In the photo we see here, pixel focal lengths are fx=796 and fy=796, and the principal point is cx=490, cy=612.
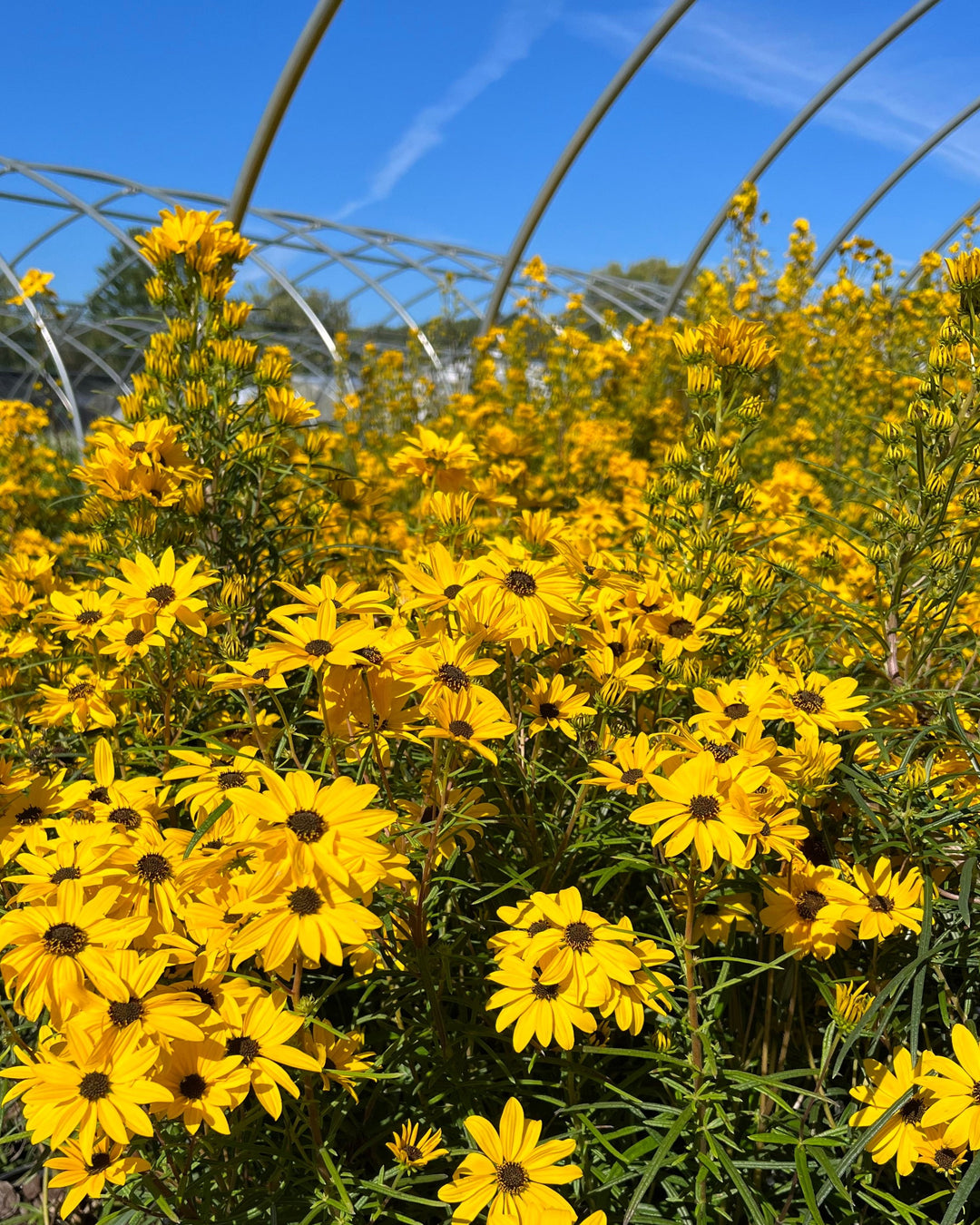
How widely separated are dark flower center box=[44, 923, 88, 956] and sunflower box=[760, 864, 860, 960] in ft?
3.27

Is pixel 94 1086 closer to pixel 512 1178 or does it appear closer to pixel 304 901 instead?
pixel 304 901

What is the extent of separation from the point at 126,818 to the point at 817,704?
3.72 ft

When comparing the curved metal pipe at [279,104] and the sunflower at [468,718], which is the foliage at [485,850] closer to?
the sunflower at [468,718]

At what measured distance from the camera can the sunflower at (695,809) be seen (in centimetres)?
108

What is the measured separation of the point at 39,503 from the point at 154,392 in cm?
314

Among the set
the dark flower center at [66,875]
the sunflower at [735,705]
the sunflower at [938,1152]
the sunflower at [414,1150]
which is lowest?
the sunflower at [938,1152]

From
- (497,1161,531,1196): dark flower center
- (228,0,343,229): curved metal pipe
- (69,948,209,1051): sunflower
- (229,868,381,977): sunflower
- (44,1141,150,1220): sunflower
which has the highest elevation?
(228,0,343,229): curved metal pipe

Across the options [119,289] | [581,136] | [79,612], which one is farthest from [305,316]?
[79,612]

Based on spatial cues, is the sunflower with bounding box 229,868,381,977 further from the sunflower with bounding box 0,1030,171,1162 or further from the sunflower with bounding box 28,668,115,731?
the sunflower with bounding box 28,668,115,731

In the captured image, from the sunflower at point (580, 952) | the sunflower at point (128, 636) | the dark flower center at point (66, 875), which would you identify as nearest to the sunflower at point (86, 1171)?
the dark flower center at point (66, 875)

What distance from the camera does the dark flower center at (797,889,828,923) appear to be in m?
1.29

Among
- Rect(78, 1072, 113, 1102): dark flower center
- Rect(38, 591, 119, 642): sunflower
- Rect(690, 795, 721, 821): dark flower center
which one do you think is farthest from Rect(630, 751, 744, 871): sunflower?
Rect(38, 591, 119, 642): sunflower

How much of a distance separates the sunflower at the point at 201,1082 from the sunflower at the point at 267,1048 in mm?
14

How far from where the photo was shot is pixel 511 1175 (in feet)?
3.32
